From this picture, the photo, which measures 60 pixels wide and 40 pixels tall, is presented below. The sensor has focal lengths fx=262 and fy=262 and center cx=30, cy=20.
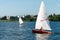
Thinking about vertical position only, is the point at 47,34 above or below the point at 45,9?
below

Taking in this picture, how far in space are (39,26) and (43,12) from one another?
3.84 meters

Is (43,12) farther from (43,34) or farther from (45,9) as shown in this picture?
(43,34)

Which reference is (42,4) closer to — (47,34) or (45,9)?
(45,9)

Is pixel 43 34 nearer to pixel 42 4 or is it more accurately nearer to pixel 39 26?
pixel 39 26

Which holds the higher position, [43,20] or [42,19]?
[42,19]

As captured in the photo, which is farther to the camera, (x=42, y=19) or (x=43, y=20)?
(x=42, y=19)

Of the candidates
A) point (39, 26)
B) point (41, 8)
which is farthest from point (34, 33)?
point (41, 8)

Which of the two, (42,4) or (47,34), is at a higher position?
(42,4)

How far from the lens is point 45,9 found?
68.7m

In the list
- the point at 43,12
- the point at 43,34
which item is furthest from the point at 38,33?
the point at 43,12

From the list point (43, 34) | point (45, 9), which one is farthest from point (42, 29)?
point (45, 9)

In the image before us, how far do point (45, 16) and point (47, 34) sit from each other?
4.70m

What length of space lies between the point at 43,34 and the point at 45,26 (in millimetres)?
2328

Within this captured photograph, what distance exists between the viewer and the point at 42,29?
218ft
